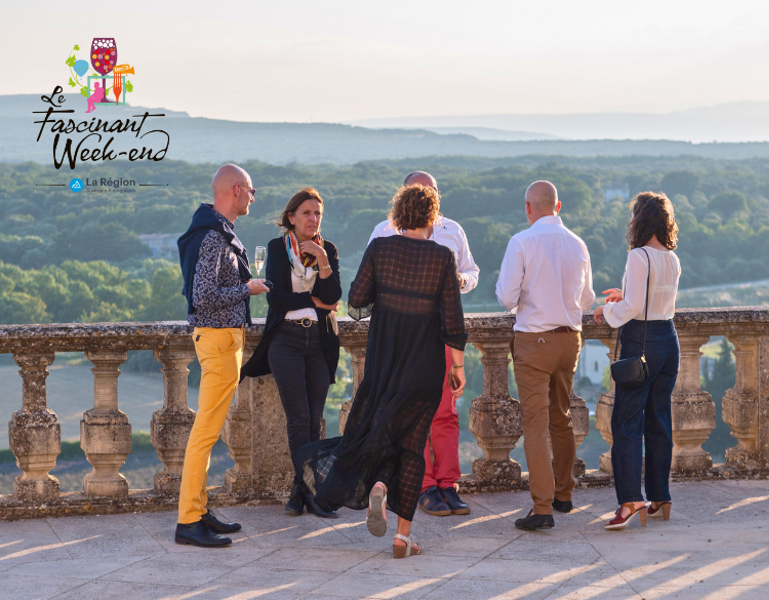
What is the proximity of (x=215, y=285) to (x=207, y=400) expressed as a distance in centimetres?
53

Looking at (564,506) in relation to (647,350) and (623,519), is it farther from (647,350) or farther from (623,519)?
(647,350)

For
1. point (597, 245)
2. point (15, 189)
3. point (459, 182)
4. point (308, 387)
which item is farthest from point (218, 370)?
point (459, 182)

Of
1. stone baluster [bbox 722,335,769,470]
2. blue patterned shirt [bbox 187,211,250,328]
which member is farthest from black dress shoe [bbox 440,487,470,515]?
stone baluster [bbox 722,335,769,470]

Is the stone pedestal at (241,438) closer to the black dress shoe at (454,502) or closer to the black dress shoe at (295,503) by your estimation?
the black dress shoe at (295,503)

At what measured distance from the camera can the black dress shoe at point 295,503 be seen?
4.39 metres

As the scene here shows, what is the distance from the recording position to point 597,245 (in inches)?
3145

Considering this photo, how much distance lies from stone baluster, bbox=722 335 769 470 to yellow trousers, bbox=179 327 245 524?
9.84ft

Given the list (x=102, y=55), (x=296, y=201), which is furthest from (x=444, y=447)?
(x=102, y=55)

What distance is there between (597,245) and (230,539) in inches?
3103

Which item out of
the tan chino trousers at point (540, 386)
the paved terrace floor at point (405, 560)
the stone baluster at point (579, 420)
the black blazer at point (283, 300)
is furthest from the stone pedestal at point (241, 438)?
the stone baluster at point (579, 420)

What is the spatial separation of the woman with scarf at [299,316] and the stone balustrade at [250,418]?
1.10ft

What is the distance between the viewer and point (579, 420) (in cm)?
493

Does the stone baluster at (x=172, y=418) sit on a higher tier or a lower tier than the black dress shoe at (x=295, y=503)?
higher

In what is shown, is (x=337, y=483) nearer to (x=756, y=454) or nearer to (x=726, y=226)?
(x=756, y=454)
